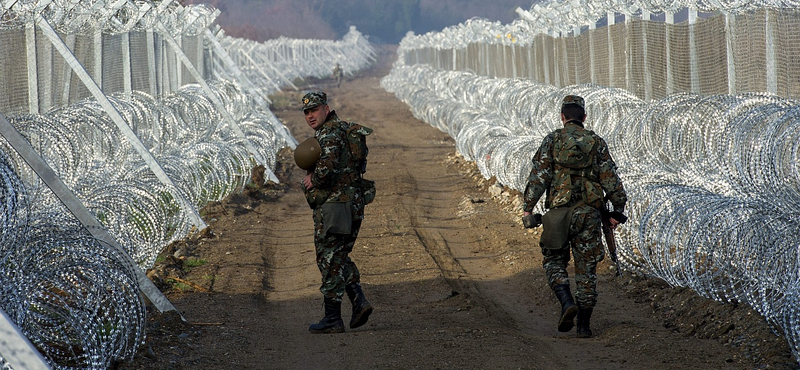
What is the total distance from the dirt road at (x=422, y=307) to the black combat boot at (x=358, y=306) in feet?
0.35

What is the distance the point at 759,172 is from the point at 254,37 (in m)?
82.5

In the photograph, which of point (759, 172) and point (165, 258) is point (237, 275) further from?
point (759, 172)

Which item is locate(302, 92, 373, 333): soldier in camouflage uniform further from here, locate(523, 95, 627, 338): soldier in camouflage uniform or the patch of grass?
the patch of grass

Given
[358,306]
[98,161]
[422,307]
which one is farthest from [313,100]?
[98,161]

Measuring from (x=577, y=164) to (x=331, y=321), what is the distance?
203 cm

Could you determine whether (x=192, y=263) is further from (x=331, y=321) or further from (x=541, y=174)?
(x=541, y=174)

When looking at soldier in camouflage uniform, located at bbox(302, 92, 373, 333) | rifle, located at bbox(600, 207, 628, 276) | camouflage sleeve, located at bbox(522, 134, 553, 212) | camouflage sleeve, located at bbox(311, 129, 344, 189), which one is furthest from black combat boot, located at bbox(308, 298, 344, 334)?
rifle, located at bbox(600, 207, 628, 276)

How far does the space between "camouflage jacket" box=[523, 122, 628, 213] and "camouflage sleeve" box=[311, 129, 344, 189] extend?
4.40 ft

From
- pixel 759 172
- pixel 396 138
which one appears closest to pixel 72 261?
pixel 759 172

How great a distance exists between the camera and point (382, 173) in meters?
16.2

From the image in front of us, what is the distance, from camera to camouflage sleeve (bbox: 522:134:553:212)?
640 centimetres

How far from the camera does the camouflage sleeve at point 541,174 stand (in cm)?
640

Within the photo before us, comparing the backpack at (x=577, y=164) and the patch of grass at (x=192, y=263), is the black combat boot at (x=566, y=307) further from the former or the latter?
the patch of grass at (x=192, y=263)

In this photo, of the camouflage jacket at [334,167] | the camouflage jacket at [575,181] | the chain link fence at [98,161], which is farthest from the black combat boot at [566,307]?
the chain link fence at [98,161]
